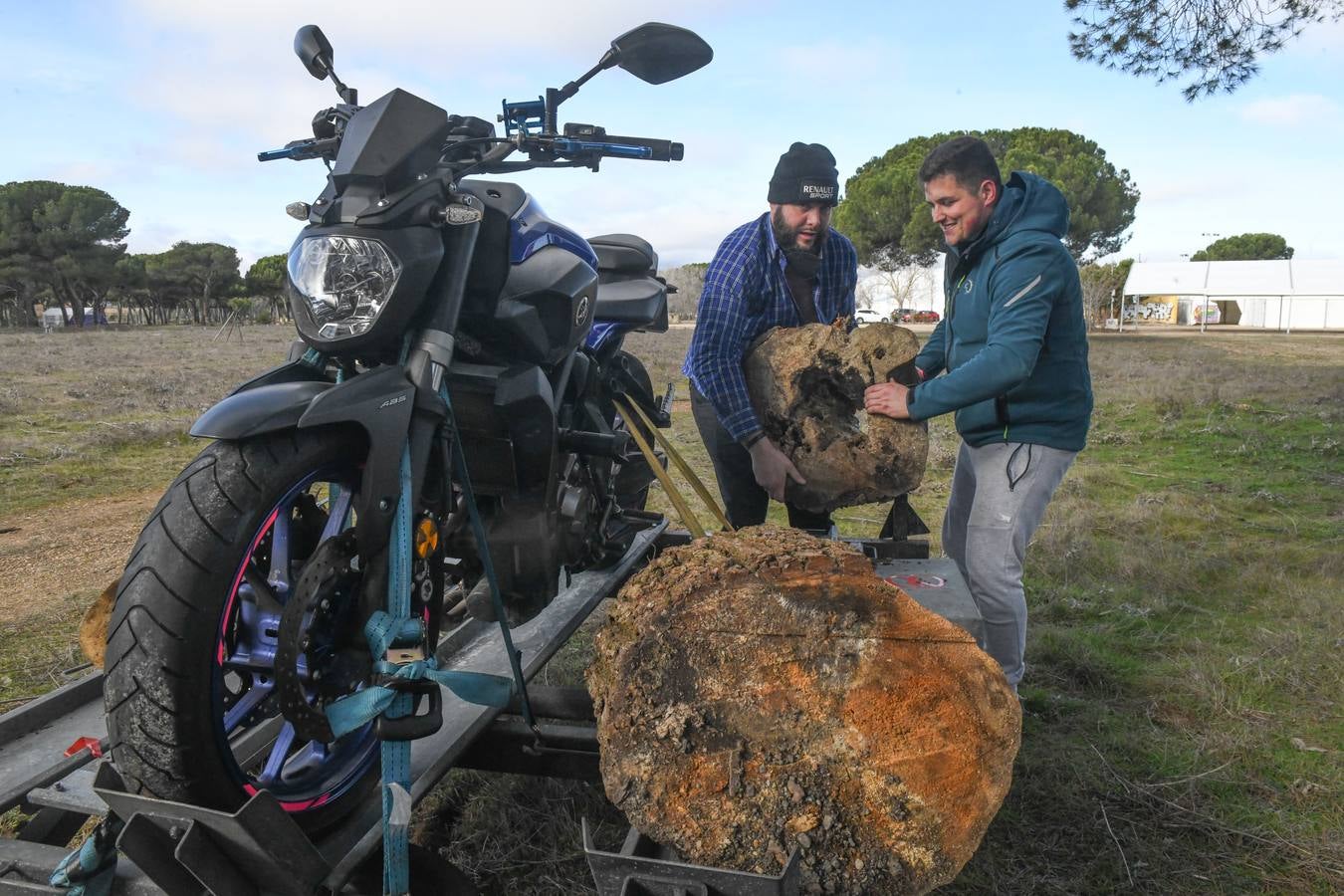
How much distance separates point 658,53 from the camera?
2.33 meters

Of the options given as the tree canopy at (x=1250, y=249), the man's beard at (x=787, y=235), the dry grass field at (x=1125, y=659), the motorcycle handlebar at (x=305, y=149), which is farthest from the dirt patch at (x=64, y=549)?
the tree canopy at (x=1250, y=249)

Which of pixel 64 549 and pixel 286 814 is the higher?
pixel 286 814

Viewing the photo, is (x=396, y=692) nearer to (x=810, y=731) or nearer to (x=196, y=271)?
(x=810, y=731)

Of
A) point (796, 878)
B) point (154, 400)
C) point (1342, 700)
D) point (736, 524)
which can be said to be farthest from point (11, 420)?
point (1342, 700)

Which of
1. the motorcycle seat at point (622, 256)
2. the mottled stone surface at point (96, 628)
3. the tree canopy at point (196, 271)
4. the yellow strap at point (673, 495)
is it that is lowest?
the mottled stone surface at point (96, 628)

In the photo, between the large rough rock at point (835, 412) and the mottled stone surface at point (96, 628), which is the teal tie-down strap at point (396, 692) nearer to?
the mottled stone surface at point (96, 628)

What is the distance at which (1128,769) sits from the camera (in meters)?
→ 2.80

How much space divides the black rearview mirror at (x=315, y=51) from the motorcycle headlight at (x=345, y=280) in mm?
721

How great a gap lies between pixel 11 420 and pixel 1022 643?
10578mm

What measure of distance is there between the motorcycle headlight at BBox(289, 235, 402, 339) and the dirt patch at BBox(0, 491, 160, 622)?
3104 mm

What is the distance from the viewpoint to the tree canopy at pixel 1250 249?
66750 millimetres

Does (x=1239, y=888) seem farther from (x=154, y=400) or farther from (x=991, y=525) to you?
Answer: (x=154, y=400)

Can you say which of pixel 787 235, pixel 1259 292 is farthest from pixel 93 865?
pixel 1259 292

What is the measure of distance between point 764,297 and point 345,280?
6.41 feet
